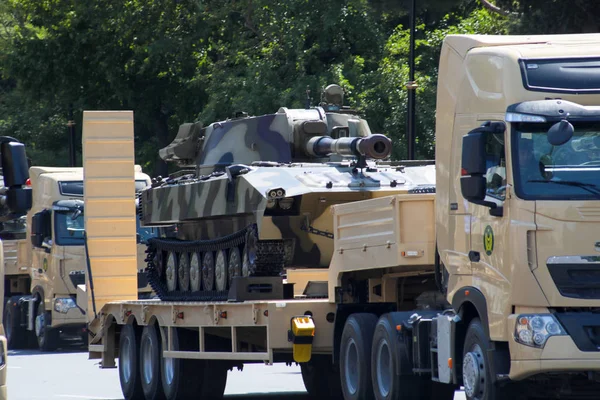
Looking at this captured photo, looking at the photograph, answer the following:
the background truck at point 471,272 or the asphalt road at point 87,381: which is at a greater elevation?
the background truck at point 471,272

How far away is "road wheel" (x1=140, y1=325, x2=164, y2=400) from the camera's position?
603 inches

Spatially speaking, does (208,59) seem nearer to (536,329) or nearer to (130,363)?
(130,363)

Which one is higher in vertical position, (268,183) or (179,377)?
(268,183)

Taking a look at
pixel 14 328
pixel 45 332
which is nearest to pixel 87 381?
pixel 45 332

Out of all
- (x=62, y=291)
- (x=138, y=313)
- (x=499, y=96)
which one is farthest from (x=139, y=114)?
(x=499, y=96)

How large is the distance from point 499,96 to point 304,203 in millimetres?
5457

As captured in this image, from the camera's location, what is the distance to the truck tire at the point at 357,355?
39.6ft

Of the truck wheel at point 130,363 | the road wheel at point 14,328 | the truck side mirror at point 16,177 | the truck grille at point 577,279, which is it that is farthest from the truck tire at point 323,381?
the road wheel at point 14,328

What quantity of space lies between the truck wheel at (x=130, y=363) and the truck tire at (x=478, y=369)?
6.31 m

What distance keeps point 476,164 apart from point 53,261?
16163 mm

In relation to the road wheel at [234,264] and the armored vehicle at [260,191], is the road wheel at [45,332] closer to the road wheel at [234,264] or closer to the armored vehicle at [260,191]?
the armored vehicle at [260,191]

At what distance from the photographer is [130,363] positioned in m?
16.0

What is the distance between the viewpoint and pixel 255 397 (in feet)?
53.1

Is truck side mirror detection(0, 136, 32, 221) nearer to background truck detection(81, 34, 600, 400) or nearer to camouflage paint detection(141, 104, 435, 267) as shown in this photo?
background truck detection(81, 34, 600, 400)
